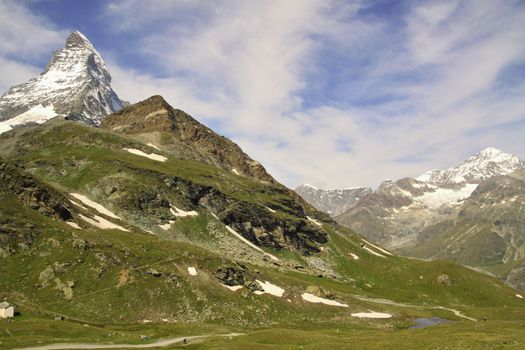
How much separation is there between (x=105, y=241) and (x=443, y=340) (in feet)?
250

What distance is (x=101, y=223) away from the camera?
466ft

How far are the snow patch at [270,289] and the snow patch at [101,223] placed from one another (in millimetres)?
48310

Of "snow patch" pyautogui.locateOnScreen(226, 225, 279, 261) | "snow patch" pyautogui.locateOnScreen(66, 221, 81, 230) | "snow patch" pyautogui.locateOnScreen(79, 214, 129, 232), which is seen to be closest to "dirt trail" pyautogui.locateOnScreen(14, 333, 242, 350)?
"snow patch" pyautogui.locateOnScreen(66, 221, 81, 230)

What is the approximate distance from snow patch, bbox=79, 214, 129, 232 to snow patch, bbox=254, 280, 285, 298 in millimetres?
48310

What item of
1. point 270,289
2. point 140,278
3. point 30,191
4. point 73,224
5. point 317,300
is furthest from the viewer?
point 73,224

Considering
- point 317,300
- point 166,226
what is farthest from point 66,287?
point 166,226

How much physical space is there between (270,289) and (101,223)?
55764 mm

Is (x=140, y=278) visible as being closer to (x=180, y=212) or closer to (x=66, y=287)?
(x=66, y=287)

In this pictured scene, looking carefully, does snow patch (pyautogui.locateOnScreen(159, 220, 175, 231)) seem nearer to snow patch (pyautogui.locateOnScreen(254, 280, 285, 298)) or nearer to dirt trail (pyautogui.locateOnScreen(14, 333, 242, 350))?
snow patch (pyautogui.locateOnScreen(254, 280, 285, 298))

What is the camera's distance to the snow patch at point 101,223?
137875 millimetres

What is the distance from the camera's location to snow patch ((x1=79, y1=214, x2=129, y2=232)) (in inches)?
5428

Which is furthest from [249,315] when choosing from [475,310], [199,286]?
[475,310]

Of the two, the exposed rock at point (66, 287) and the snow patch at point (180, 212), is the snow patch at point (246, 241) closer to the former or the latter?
the snow patch at point (180, 212)

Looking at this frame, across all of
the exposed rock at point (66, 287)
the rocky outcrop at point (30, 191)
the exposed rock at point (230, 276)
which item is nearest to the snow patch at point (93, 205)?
the rocky outcrop at point (30, 191)
